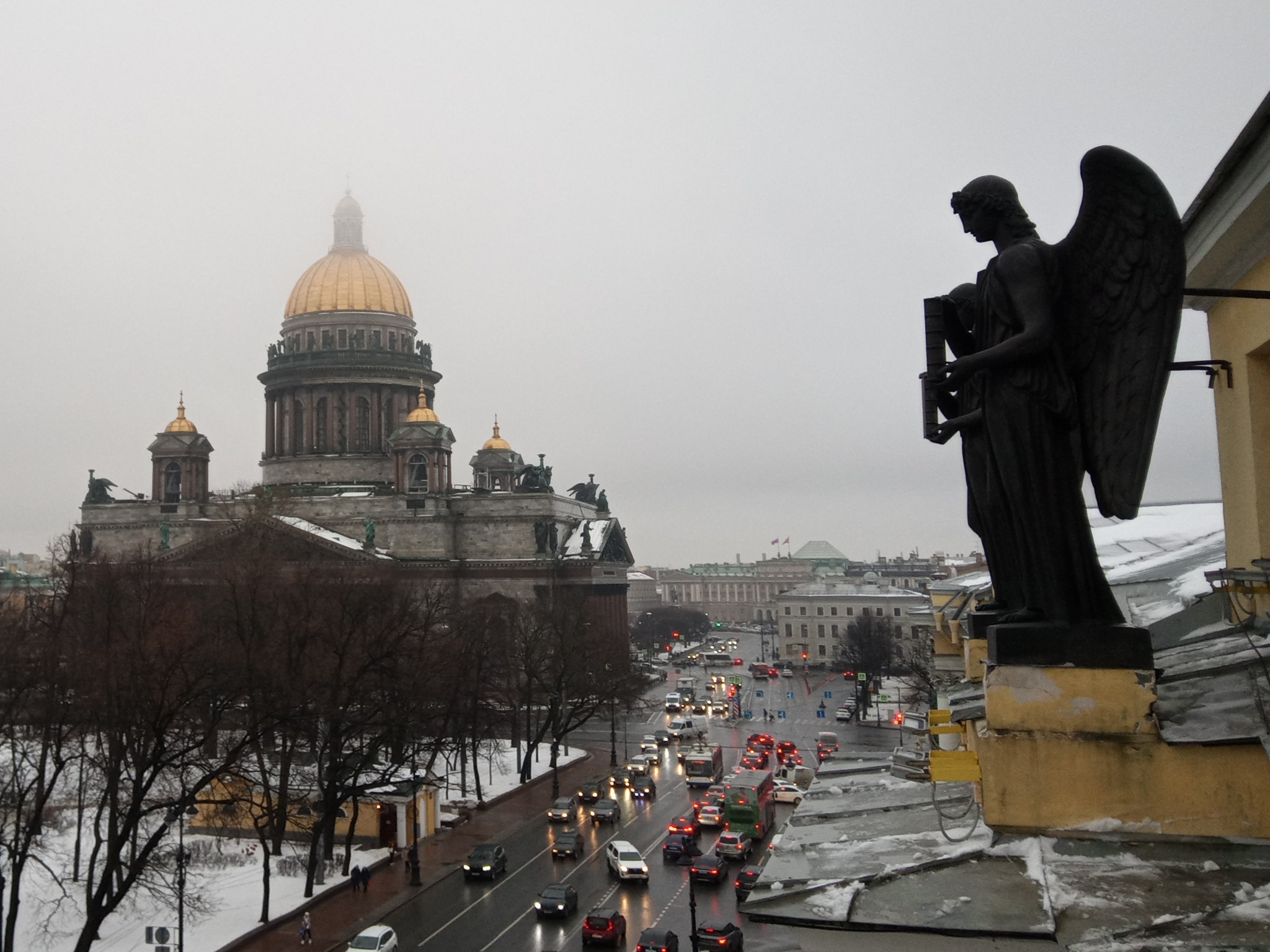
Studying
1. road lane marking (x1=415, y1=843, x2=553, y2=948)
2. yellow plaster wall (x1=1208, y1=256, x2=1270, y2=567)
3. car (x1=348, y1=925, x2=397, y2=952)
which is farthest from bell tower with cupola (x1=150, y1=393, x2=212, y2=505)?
yellow plaster wall (x1=1208, y1=256, x2=1270, y2=567)

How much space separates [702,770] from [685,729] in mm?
16566

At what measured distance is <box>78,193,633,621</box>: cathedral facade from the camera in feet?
240

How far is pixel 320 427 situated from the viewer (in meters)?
83.4

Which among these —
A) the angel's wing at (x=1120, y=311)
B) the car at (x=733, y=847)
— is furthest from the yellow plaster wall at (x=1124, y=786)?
the car at (x=733, y=847)

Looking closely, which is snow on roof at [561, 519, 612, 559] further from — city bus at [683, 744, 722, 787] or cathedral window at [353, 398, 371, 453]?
city bus at [683, 744, 722, 787]

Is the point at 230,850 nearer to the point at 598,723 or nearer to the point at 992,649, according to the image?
the point at 992,649

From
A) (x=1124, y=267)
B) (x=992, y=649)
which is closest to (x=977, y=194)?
(x=1124, y=267)

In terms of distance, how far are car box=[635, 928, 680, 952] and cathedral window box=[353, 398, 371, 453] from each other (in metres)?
63.6

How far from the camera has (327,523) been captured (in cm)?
7456

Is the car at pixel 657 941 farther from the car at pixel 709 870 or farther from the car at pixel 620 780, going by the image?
the car at pixel 620 780

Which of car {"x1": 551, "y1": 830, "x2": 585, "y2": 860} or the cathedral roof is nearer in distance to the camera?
car {"x1": 551, "y1": 830, "x2": 585, "y2": 860}

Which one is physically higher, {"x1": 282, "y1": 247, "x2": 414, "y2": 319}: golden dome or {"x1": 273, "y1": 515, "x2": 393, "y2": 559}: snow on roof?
{"x1": 282, "y1": 247, "x2": 414, "y2": 319}: golden dome

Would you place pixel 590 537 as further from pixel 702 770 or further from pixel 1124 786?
pixel 1124 786

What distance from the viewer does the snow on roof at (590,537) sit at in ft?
247
